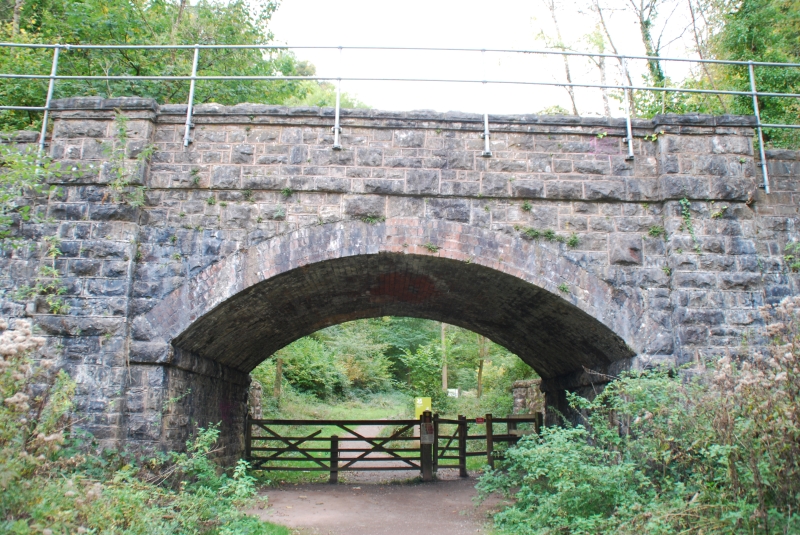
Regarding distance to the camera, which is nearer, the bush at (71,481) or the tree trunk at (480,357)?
the bush at (71,481)

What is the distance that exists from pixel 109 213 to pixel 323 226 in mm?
2366

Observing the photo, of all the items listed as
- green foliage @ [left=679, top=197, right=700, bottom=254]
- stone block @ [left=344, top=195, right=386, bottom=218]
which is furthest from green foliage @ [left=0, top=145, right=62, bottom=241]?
green foliage @ [left=679, top=197, right=700, bottom=254]

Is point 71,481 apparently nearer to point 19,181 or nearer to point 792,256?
point 19,181

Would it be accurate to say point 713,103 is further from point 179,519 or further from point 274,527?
point 179,519

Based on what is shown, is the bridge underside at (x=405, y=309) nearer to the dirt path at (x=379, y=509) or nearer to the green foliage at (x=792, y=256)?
the green foliage at (x=792, y=256)

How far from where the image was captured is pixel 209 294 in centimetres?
640

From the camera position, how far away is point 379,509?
27.0 ft

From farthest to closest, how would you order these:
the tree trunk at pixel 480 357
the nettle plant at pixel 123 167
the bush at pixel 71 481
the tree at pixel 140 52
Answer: the tree trunk at pixel 480 357
the tree at pixel 140 52
the nettle plant at pixel 123 167
the bush at pixel 71 481

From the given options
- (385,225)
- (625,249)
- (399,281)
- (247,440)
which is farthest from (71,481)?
(247,440)

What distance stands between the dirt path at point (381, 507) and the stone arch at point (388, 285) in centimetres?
194

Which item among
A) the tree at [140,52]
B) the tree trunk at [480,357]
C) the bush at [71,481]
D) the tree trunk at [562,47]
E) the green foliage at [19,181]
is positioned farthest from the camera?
the tree trunk at [480,357]

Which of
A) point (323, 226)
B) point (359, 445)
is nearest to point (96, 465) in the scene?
point (323, 226)

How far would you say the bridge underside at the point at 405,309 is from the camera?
6.77 meters

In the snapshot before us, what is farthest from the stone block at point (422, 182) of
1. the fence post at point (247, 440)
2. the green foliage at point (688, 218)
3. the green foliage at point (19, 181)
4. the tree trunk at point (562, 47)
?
the tree trunk at point (562, 47)
